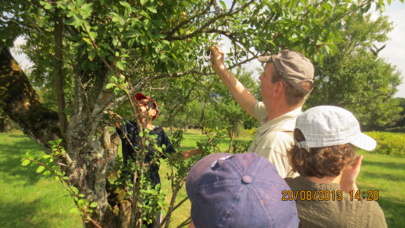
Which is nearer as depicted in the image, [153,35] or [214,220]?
[214,220]

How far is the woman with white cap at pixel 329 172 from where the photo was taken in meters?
1.22

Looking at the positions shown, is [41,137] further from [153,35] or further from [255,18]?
[255,18]

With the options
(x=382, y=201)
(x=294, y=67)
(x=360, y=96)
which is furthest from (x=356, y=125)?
(x=360, y=96)

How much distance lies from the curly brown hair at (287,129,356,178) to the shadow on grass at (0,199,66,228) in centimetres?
538

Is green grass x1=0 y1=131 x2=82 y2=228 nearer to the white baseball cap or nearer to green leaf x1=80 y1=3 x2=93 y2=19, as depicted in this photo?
green leaf x1=80 y1=3 x2=93 y2=19

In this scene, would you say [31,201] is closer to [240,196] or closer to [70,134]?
[70,134]

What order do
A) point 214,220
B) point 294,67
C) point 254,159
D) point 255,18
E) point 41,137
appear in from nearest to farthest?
point 214,220, point 254,159, point 294,67, point 255,18, point 41,137

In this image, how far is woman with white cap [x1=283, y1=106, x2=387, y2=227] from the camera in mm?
1225

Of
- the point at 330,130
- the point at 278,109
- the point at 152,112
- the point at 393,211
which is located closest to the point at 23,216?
the point at 152,112

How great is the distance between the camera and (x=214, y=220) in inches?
40.2

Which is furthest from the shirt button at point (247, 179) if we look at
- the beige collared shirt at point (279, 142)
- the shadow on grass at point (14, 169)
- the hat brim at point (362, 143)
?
the shadow on grass at point (14, 169)

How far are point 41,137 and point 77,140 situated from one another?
0.60 meters
